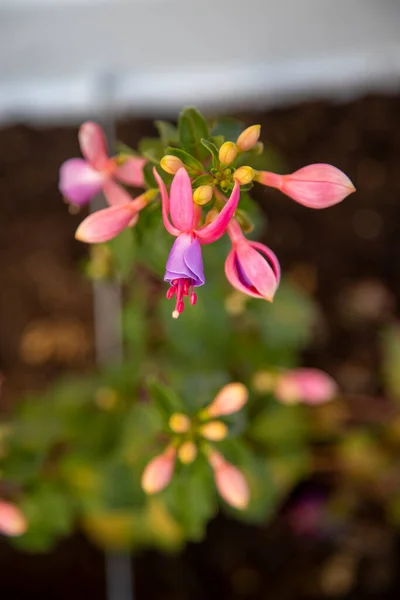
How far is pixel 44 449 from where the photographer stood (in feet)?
3.65

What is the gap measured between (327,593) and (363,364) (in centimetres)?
58

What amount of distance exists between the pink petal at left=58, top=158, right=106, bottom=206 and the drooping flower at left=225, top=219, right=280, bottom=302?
0.62 feet

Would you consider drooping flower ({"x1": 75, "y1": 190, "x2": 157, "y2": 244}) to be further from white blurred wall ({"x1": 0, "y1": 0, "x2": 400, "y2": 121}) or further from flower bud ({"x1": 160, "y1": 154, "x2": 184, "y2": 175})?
white blurred wall ({"x1": 0, "y1": 0, "x2": 400, "y2": 121})

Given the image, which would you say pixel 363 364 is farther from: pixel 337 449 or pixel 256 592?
pixel 256 592

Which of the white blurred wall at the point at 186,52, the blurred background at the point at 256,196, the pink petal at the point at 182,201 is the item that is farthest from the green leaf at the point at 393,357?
the pink petal at the point at 182,201

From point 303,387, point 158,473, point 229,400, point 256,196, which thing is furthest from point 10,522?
point 256,196

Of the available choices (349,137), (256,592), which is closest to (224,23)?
(349,137)

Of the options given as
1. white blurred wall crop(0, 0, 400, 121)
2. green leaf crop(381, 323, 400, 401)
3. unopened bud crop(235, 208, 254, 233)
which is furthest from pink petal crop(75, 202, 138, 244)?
white blurred wall crop(0, 0, 400, 121)

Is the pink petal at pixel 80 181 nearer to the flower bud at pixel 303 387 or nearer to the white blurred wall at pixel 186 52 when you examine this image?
the flower bud at pixel 303 387

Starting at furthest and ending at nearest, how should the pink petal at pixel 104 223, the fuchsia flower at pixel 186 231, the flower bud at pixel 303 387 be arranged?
the flower bud at pixel 303 387, the pink petal at pixel 104 223, the fuchsia flower at pixel 186 231

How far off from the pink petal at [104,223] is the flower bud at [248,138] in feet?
0.42

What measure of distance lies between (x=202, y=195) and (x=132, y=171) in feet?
0.48

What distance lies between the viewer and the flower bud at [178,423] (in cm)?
81

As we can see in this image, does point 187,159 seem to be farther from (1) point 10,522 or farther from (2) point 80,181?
(1) point 10,522
